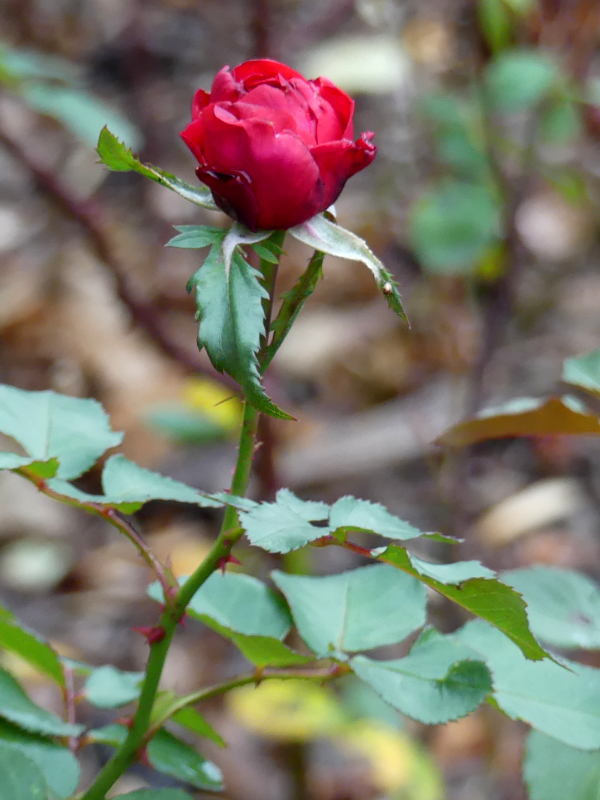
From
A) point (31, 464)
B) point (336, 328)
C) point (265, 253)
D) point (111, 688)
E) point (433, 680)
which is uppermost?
point (265, 253)

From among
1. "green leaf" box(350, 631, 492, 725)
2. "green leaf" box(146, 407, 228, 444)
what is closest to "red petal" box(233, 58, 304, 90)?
"green leaf" box(350, 631, 492, 725)

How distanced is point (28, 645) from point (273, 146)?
1.16ft

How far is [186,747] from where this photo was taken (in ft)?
1.74

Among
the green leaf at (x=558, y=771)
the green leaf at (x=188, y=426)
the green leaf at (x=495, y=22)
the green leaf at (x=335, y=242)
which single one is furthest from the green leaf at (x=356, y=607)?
the green leaf at (x=495, y=22)

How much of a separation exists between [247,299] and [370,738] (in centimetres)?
108

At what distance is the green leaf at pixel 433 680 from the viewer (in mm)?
430

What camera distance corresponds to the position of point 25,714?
0.49m

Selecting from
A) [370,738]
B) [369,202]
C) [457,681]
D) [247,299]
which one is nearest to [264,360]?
[247,299]

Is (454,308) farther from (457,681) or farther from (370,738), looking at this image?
(457,681)

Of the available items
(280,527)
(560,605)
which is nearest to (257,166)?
(280,527)

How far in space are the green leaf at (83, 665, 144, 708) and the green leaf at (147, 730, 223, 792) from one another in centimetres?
4

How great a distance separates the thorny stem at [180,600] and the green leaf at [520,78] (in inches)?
41.5

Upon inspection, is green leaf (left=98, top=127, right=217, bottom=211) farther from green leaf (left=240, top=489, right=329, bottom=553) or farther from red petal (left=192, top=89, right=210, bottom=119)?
green leaf (left=240, top=489, right=329, bottom=553)

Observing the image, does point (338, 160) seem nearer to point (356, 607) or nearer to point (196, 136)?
point (196, 136)
